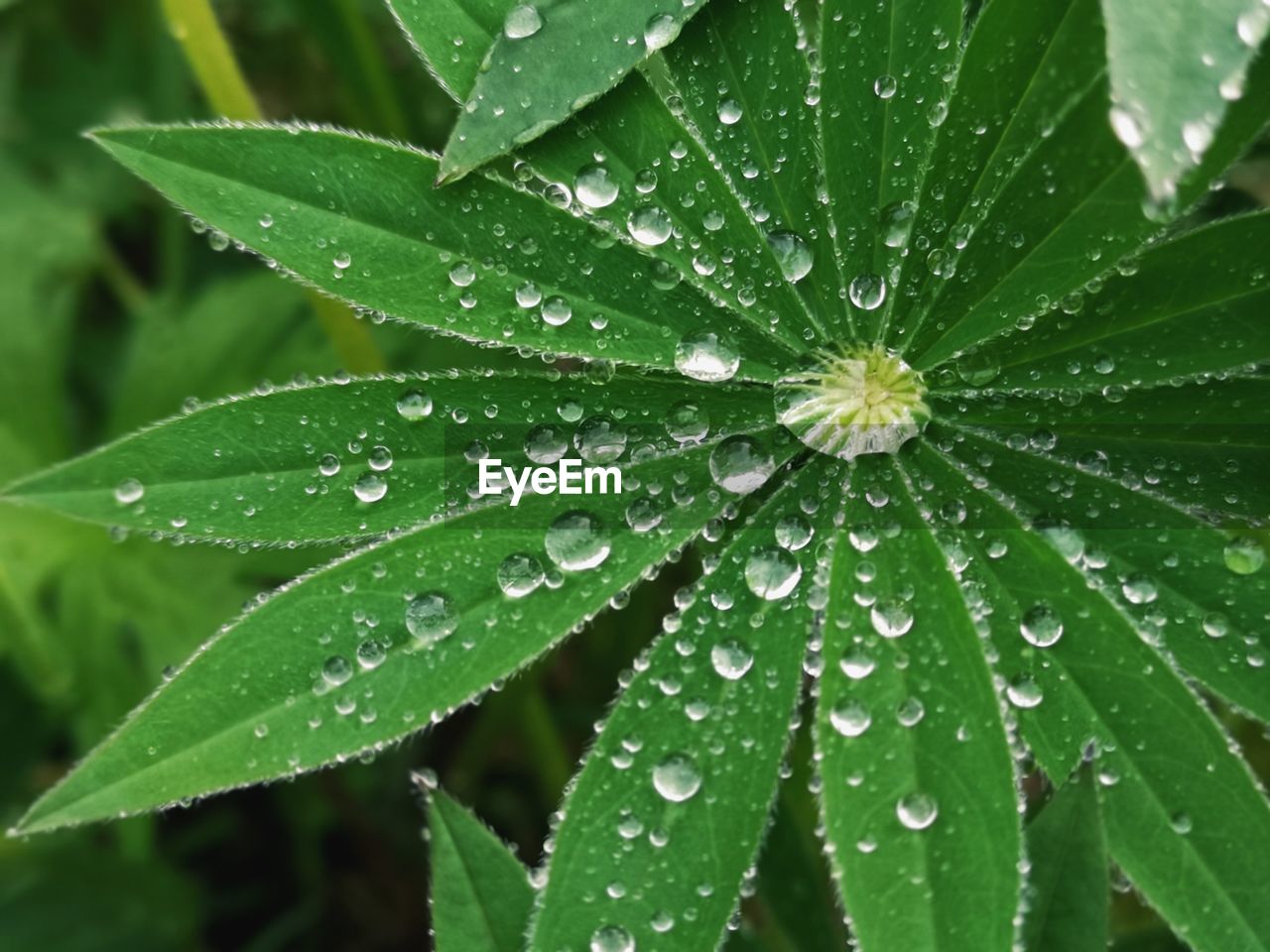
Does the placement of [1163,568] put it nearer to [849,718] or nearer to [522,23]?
[849,718]

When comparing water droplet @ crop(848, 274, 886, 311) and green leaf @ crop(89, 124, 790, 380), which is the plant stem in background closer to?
green leaf @ crop(89, 124, 790, 380)

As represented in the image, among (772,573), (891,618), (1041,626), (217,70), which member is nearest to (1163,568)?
(1041,626)

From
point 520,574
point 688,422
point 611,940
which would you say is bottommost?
point 611,940

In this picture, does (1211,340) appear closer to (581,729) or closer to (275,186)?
(275,186)

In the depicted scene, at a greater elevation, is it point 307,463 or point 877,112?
point 877,112

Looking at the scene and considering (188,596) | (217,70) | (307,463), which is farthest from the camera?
(188,596)

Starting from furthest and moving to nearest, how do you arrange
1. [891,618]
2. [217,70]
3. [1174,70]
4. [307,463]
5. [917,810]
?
[217,70] → [307,463] → [891,618] → [917,810] → [1174,70]

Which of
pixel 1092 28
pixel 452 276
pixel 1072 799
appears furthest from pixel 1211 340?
pixel 452 276
